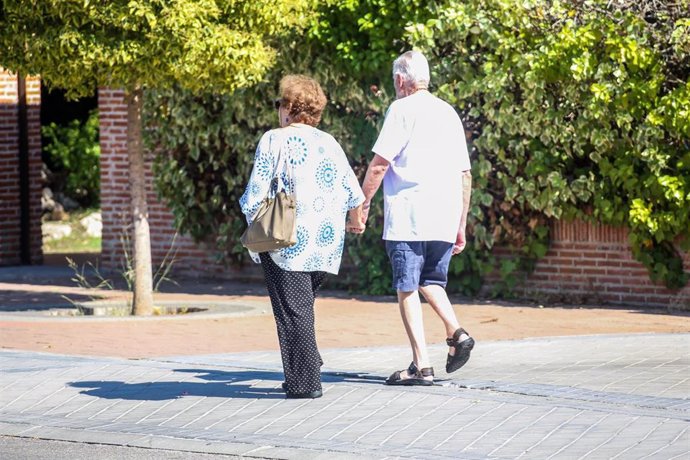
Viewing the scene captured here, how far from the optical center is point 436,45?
1312 cm

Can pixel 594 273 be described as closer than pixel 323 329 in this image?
No

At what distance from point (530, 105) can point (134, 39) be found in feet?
11.6

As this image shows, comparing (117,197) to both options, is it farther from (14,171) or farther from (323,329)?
(323,329)

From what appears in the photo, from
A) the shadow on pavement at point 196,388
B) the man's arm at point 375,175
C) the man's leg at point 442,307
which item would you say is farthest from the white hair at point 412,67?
the shadow on pavement at point 196,388

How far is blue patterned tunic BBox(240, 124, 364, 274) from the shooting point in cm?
759

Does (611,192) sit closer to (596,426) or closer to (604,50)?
(604,50)

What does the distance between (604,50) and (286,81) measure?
17.1ft

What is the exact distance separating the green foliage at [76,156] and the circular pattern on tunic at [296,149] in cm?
1590

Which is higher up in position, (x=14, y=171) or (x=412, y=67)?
(x=412, y=67)

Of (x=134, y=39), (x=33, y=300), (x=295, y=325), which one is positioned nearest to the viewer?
(x=295, y=325)

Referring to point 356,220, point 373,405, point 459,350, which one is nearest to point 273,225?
point 356,220

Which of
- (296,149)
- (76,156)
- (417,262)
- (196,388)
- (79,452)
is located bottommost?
(79,452)

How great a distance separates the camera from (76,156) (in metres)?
23.3

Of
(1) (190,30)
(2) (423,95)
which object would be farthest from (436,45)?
(2) (423,95)
